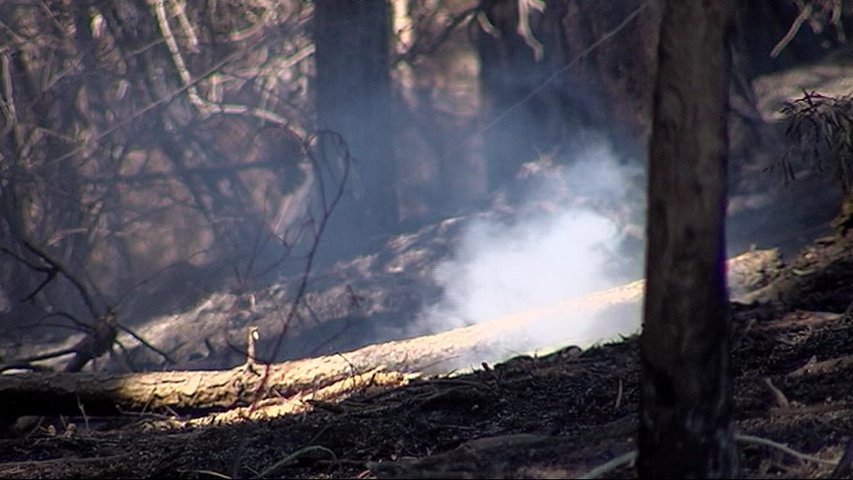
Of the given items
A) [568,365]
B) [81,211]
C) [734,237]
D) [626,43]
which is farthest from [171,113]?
[568,365]

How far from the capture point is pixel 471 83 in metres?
11.2

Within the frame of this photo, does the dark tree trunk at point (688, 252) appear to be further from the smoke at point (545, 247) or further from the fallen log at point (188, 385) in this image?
the smoke at point (545, 247)

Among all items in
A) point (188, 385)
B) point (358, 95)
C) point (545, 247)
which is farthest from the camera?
point (358, 95)

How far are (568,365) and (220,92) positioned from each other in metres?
6.82

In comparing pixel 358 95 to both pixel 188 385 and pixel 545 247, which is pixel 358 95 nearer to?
pixel 545 247

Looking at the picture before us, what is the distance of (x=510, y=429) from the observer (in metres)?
3.96

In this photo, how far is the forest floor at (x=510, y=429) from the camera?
323 centimetres

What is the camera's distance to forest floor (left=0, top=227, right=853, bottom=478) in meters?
3.23

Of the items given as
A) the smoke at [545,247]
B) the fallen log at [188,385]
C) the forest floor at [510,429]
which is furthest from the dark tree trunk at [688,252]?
the smoke at [545,247]

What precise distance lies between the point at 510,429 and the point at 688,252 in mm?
1627

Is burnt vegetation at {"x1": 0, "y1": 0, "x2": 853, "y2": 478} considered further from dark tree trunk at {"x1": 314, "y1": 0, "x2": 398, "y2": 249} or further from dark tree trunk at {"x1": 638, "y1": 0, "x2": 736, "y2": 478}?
dark tree trunk at {"x1": 638, "y1": 0, "x2": 736, "y2": 478}

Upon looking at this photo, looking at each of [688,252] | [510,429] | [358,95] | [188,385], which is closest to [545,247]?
[358,95]

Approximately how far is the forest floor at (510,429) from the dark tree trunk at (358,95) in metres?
5.64

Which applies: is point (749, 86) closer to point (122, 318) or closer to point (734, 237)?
point (734, 237)
